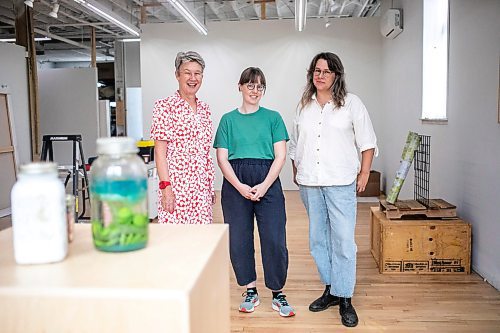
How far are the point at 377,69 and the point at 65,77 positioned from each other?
238 inches

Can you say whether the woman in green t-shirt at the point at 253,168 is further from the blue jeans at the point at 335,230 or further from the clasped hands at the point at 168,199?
the clasped hands at the point at 168,199

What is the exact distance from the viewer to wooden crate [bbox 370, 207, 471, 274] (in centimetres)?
371

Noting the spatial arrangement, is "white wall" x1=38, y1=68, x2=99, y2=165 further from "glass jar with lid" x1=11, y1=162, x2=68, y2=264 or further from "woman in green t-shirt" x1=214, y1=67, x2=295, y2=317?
"glass jar with lid" x1=11, y1=162, x2=68, y2=264

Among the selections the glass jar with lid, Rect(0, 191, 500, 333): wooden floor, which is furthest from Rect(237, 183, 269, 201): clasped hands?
the glass jar with lid

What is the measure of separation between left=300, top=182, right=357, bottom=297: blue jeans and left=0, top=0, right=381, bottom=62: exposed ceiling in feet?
19.2

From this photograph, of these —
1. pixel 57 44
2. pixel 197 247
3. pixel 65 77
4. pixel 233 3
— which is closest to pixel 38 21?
pixel 65 77

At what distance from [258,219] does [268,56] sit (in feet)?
20.0

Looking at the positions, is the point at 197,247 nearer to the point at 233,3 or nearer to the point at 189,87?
the point at 189,87

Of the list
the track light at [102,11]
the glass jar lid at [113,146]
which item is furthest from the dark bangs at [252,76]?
the track light at [102,11]

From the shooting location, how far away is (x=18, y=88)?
7051mm

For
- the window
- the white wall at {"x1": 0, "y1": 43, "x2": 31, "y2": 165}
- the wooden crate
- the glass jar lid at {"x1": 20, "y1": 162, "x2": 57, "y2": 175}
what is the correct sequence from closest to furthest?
1. the glass jar lid at {"x1": 20, "y1": 162, "x2": 57, "y2": 175}
2. the wooden crate
3. the window
4. the white wall at {"x1": 0, "y1": 43, "x2": 31, "y2": 165}

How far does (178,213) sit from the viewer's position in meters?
2.45

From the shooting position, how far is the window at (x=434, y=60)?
4.89 m

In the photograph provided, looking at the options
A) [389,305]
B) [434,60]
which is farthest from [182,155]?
[434,60]
